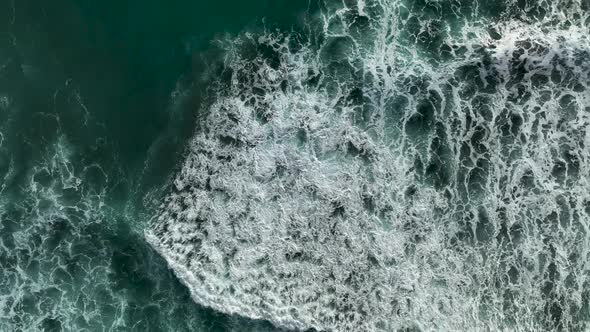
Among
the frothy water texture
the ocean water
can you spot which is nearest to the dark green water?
the ocean water

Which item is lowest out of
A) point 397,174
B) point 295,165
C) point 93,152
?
point 93,152

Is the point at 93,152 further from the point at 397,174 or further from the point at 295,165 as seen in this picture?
the point at 397,174

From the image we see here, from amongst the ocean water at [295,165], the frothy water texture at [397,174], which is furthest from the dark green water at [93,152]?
the frothy water texture at [397,174]

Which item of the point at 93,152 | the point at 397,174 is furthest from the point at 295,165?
the point at 93,152

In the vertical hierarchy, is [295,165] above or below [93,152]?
above

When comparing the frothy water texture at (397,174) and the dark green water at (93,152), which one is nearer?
the frothy water texture at (397,174)

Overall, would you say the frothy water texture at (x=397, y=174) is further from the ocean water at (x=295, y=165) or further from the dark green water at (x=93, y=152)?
the dark green water at (x=93, y=152)

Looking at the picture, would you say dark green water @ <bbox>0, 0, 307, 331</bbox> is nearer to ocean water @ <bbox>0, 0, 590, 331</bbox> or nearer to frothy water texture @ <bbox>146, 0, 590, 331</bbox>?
ocean water @ <bbox>0, 0, 590, 331</bbox>
